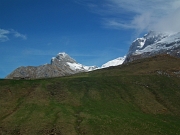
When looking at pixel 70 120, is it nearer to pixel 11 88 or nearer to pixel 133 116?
pixel 133 116

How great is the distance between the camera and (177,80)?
100125mm

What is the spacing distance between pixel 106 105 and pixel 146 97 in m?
16.5

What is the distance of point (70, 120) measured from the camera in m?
60.2

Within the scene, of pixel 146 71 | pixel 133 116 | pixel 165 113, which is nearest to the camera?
pixel 133 116

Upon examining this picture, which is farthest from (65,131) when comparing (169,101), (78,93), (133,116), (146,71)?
(146,71)

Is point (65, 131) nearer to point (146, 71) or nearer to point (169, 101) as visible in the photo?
point (169, 101)

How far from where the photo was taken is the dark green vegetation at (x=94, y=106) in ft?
185

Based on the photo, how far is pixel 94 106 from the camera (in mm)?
72812

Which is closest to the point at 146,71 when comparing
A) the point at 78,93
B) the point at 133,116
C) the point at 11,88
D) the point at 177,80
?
the point at 177,80

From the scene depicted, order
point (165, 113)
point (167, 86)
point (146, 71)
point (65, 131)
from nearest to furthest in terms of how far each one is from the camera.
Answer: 1. point (65, 131)
2. point (165, 113)
3. point (167, 86)
4. point (146, 71)

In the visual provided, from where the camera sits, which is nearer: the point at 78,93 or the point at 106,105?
the point at 106,105

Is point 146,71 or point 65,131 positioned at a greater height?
point 146,71

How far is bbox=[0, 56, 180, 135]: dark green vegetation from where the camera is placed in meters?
56.4

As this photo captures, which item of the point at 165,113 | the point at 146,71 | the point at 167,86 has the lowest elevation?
the point at 165,113
